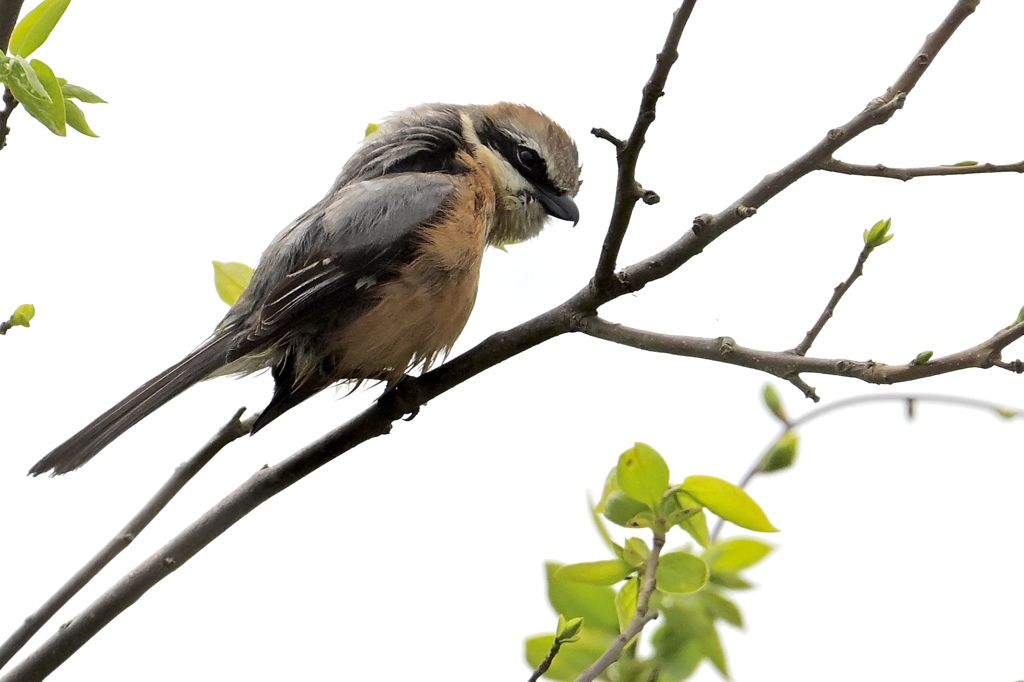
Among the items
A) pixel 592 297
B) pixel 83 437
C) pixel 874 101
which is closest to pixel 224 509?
pixel 83 437

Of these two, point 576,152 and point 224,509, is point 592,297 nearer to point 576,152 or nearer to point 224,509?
point 224,509

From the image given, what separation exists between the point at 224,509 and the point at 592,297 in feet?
3.00

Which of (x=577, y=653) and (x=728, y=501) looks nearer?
(x=728, y=501)

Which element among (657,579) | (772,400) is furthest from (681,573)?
(772,400)

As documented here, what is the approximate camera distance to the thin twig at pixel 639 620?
146 centimetres

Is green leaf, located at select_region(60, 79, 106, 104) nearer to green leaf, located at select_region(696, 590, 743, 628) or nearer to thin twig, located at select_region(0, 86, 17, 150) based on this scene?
thin twig, located at select_region(0, 86, 17, 150)

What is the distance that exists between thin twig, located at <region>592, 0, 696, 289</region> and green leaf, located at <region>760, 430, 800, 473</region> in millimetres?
523

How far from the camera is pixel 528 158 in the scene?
3.59m

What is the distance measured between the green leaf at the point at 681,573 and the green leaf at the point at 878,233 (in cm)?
81

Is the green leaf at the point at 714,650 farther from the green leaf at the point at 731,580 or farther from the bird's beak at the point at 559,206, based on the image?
the bird's beak at the point at 559,206

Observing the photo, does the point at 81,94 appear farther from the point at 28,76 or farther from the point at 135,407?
the point at 135,407

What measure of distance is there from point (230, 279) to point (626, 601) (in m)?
1.56

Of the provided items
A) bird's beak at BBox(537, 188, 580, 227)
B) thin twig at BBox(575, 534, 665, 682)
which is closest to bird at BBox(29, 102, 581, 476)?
bird's beak at BBox(537, 188, 580, 227)

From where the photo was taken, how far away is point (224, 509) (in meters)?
2.21
